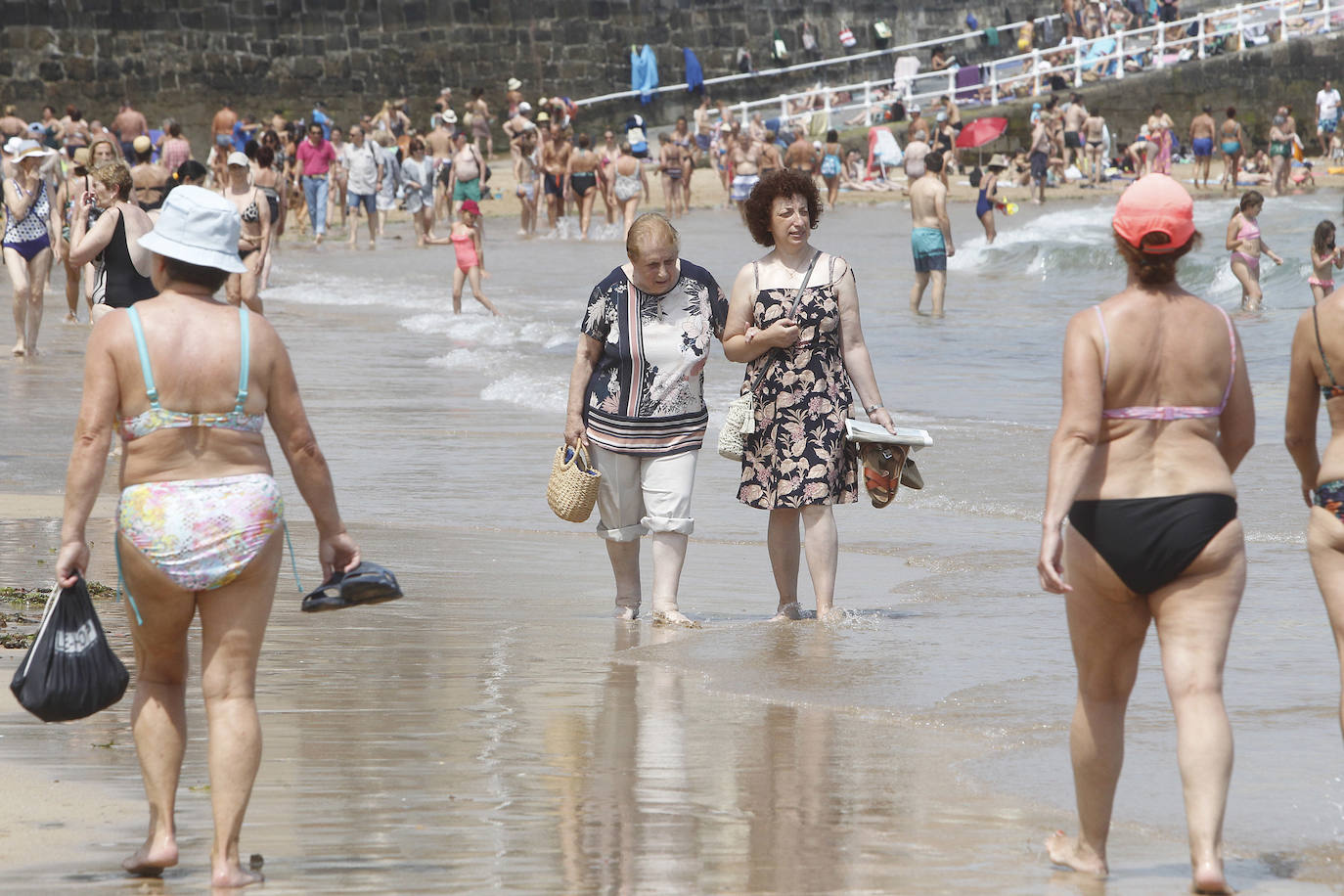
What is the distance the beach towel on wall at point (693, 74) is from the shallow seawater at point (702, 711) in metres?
29.6

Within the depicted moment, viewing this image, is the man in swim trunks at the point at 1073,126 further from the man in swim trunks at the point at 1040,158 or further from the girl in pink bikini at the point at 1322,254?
the girl in pink bikini at the point at 1322,254

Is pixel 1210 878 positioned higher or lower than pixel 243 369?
lower

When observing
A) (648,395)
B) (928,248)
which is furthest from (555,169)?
(648,395)

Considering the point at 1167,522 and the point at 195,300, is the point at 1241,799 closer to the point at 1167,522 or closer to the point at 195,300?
the point at 1167,522

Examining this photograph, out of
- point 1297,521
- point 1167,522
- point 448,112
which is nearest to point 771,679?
point 1167,522

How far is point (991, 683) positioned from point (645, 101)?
3536 cm

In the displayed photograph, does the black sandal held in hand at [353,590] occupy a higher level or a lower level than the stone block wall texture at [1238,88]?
lower

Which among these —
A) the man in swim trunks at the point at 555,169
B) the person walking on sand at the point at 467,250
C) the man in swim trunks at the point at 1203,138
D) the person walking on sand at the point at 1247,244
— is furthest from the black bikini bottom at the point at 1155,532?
the man in swim trunks at the point at 1203,138

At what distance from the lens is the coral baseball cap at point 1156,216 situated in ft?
12.2

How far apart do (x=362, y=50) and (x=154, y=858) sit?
36.4 m

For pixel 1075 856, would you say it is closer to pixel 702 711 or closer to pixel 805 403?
pixel 702 711

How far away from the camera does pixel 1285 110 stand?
36.2m

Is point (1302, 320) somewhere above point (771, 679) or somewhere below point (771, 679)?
above

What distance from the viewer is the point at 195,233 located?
12.4ft
